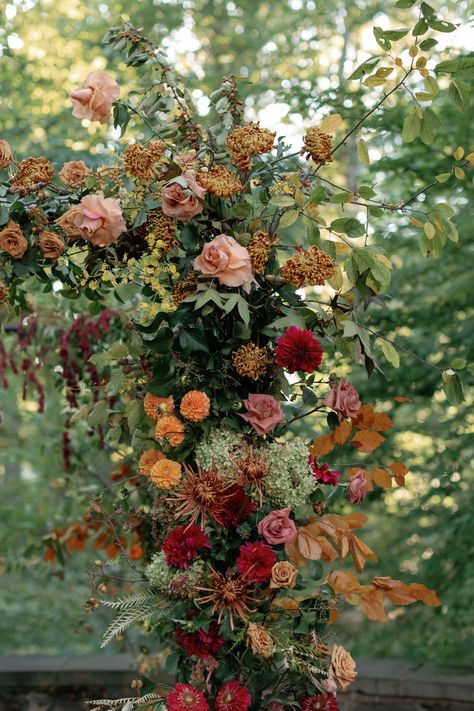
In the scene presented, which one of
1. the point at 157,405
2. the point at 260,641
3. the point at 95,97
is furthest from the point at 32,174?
the point at 260,641

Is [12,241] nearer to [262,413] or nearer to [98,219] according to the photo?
[98,219]

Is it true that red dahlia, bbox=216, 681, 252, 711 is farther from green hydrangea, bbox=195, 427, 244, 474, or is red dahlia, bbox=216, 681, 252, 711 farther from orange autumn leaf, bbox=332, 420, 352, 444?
orange autumn leaf, bbox=332, 420, 352, 444

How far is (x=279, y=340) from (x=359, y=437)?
0.48m

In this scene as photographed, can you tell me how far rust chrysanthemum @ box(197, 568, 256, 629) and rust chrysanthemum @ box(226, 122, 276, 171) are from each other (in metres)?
0.99

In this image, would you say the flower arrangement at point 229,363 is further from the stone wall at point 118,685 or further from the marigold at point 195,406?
the stone wall at point 118,685

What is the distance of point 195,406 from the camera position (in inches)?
77.9

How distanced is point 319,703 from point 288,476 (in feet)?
1.86

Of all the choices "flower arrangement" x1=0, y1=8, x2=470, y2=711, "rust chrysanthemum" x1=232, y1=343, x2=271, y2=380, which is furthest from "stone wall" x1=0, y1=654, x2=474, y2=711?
"rust chrysanthemum" x1=232, y1=343, x2=271, y2=380

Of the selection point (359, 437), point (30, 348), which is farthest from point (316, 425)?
point (359, 437)

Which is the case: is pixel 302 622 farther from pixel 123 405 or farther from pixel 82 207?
pixel 123 405

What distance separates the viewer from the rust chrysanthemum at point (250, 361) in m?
2.03

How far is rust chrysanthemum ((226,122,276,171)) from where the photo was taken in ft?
6.53

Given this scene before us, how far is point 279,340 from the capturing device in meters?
1.94

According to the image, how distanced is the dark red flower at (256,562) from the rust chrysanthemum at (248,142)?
93cm
